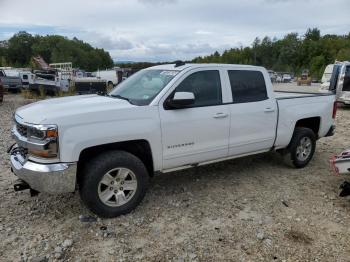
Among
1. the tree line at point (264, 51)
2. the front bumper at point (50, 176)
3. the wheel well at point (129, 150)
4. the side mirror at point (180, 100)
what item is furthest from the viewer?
the tree line at point (264, 51)

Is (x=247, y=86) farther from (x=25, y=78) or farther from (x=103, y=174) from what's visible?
(x=25, y=78)

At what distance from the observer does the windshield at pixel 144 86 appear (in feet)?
15.0

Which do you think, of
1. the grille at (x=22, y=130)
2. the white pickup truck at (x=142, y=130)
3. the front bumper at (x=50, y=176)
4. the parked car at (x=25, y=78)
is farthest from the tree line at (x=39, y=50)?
the front bumper at (x=50, y=176)

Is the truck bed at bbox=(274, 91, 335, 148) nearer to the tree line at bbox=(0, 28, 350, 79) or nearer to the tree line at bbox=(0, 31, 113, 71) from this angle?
the tree line at bbox=(0, 28, 350, 79)

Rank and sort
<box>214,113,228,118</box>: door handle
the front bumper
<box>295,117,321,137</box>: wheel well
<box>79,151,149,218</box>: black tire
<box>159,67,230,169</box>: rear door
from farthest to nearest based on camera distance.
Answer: <box>295,117,321,137</box>: wheel well < <box>214,113,228,118</box>: door handle < <box>159,67,230,169</box>: rear door < <box>79,151,149,218</box>: black tire < the front bumper

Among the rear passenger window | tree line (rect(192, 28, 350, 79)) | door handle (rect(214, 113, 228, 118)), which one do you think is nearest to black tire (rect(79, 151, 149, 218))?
door handle (rect(214, 113, 228, 118))

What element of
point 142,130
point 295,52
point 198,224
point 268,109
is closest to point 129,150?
point 142,130

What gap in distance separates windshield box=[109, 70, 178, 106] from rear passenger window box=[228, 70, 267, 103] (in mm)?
965

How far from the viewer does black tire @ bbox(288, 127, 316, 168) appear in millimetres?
6062

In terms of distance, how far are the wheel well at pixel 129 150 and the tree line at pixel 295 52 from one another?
261ft

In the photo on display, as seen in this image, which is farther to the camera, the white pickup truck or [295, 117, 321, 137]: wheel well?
[295, 117, 321, 137]: wheel well

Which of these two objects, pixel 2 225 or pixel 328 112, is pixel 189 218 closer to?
pixel 2 225

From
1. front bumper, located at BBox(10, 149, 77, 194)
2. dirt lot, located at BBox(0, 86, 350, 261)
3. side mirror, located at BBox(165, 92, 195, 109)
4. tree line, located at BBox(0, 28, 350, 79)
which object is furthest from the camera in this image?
tree line, located at BBox(0, 28, 350, 79)

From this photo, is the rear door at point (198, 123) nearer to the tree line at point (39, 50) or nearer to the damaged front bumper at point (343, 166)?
the damaged front bumper at point (343, 166)
